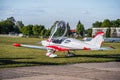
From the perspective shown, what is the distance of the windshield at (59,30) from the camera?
941 inches

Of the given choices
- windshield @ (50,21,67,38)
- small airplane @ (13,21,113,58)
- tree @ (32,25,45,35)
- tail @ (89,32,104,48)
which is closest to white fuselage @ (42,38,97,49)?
small airplane @ (13,21,113,58)

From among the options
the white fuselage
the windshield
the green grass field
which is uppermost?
the windshield

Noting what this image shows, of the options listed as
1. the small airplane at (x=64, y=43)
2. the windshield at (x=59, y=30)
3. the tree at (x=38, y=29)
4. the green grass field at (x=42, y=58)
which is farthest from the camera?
the tree at (x=38, y=29)

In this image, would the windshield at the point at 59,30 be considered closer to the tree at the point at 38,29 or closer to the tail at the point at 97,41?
the tail at the point at 97,41

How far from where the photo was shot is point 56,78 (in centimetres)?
1236

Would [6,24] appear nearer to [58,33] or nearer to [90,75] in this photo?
[58,33]

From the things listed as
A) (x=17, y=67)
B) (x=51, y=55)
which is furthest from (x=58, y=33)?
(x=17, y=67)

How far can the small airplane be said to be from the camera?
2192 cm

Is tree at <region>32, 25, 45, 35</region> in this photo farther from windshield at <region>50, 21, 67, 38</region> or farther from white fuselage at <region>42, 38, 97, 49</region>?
white fuselage at <region>42, 38, 97, 49</region>

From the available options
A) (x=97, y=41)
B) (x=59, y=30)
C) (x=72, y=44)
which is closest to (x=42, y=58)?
(x=72, y=44)

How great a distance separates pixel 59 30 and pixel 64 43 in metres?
2.00

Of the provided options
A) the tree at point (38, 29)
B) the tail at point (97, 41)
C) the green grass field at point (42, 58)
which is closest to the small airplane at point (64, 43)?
the tail at point (97, 41)

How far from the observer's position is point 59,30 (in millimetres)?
24406

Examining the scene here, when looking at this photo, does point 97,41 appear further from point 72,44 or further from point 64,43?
point 64,43
